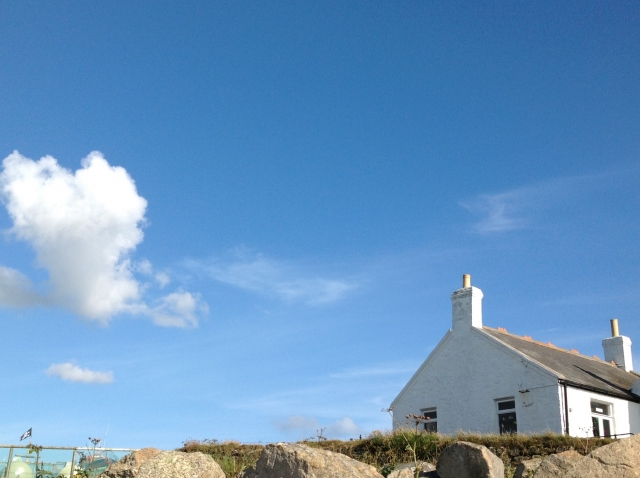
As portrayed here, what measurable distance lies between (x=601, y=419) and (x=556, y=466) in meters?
16.9

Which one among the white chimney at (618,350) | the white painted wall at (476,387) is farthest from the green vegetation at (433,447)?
the white chimney at (618,350)

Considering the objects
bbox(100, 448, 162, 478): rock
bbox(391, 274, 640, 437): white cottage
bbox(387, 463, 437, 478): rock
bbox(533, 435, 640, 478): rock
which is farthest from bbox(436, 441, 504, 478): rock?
bbox(391, 274, 640, 437): white cottage

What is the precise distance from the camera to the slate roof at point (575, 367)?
2669 centimetres

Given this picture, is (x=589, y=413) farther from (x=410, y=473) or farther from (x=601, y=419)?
(x=410, y=473)

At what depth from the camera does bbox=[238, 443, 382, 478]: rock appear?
1071cm

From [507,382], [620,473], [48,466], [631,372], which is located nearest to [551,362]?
[507,382]

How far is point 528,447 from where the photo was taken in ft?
58.2

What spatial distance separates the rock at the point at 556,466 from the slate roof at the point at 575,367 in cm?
1395

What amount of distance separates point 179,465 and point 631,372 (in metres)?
29.6

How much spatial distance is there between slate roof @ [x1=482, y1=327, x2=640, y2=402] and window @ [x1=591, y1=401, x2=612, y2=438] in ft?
2.12

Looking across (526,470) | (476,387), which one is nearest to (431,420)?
(476,387)

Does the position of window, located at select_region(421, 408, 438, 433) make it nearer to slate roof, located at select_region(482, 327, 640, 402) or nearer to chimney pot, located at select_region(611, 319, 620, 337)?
slate roof, located at select_region(482, 327, 640, 402)

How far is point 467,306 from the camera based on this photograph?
94.8ft

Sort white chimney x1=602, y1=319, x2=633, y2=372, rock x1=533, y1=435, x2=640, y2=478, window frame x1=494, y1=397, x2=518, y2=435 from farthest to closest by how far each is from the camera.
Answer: white chimney x1=602, y1=319, x2=633, y2=372 → window frame x1=494, y1=397, x2=518, y2=435 → rock x1=533, y1=435, x2=640, y2=478
